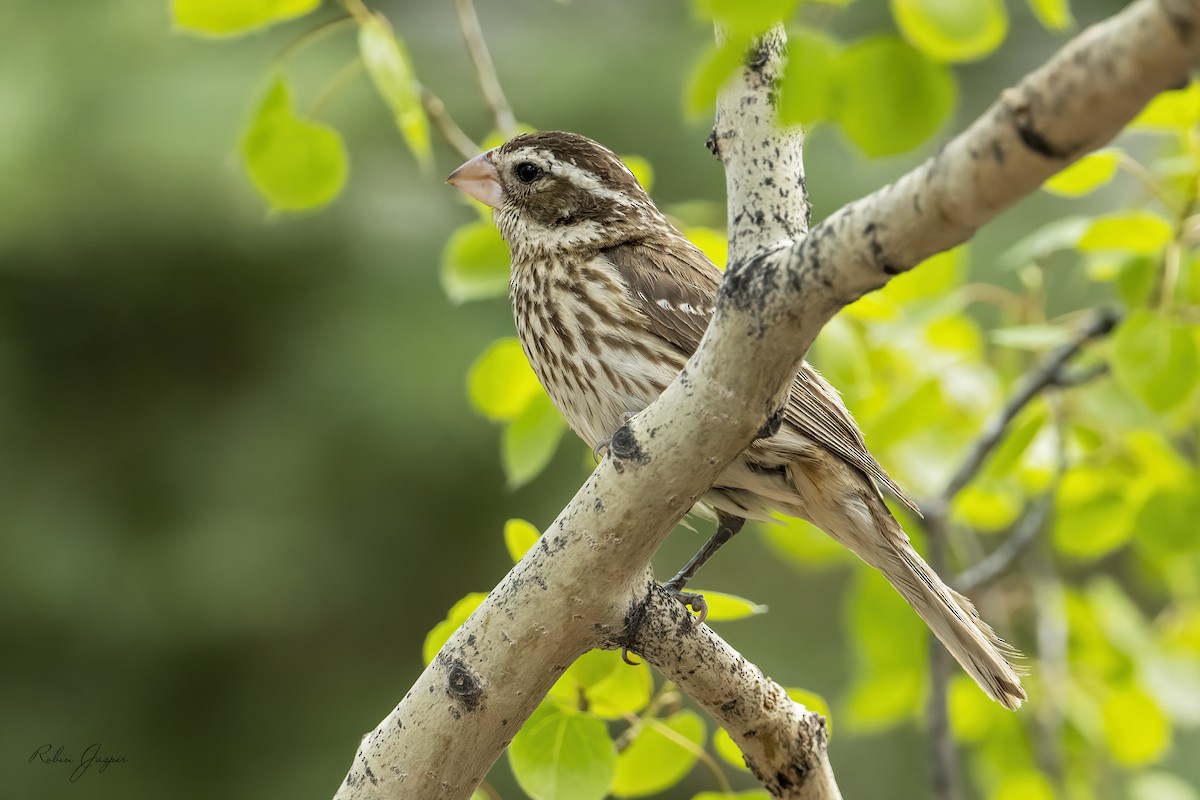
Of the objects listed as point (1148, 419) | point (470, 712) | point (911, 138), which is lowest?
point (470, 712)

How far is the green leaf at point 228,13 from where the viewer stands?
7.67 ft

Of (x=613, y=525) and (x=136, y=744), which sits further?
(x=136, y=744)

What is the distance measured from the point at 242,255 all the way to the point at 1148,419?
399 cm

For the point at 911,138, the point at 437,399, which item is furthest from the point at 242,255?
the point at 911,138

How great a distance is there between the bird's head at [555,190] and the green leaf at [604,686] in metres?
1.19

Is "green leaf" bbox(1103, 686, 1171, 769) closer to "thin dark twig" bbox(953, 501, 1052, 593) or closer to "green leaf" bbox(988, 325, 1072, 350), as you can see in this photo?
→ "thin dark twig" bbox(953, 501, 1052, 593)

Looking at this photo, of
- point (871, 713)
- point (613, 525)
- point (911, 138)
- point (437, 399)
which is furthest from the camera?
point (437, 399)

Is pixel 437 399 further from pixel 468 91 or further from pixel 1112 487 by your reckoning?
pixel 1112 487

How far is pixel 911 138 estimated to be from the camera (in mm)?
1210

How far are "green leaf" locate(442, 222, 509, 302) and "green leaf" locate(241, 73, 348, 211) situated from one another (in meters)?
0.48

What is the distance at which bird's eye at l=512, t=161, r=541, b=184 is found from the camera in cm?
313

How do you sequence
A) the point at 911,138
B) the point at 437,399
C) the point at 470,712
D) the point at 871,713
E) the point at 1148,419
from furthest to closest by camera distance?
the point at 437,399 → the point at 871,713 → the point at 1148,419 → the point at 470,712 → the point at 911,138

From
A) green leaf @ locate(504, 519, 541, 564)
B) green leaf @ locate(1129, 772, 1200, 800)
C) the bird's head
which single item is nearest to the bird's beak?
the bird's head

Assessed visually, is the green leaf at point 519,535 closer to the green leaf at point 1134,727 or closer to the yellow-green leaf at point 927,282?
the yellow-green leaf at point 927,282
